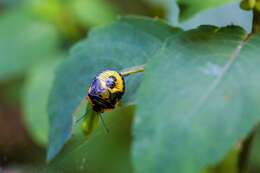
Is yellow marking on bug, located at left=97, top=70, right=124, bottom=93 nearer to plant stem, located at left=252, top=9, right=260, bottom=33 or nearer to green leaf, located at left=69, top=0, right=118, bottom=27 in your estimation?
plant stem, located at left=252, top=9, right=260, bottom=33

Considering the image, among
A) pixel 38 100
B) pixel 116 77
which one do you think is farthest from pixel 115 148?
pixel 116 77

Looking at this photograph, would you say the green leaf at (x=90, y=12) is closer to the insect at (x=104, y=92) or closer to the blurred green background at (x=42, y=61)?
the blurred green background at (x=42, y=61)

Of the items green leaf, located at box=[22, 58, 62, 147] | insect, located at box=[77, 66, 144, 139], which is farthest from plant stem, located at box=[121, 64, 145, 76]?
green leaf, located at box=[22, 58, 62, 147]

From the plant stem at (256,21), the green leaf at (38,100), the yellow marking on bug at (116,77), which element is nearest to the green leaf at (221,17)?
the plant stem at (256,21)

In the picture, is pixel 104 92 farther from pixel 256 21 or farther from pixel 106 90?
pixel 256 21

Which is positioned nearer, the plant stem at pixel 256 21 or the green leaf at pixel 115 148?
the plant stem at pixel 256 21
